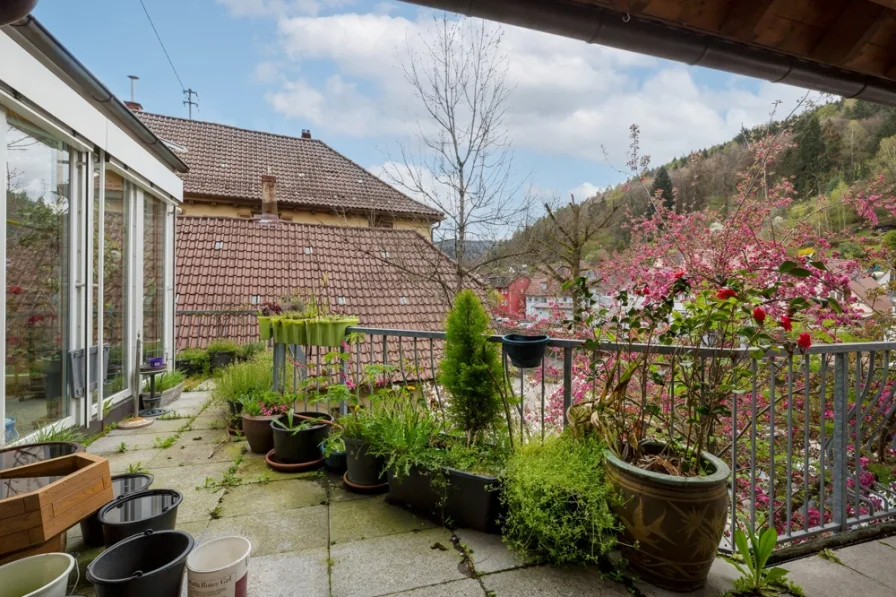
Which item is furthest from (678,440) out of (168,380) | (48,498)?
(168,380)

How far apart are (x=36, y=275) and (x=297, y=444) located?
2144 millimetres

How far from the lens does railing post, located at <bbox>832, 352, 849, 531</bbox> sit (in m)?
2.14

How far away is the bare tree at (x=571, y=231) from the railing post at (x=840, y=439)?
13.0 feet

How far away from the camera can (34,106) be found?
2715mm

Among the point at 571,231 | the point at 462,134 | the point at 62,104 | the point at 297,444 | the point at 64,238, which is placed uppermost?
the point at 462,134

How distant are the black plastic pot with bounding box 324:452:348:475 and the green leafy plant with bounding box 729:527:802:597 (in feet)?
6.75

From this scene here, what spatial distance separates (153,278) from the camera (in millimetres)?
5020

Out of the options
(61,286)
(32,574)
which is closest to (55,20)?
(61,286)

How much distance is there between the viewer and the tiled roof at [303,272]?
24.9 ft

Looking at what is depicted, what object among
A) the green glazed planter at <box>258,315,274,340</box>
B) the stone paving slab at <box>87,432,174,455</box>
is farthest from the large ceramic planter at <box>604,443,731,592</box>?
the stone paving slab at <box>87,432,174,455</box>

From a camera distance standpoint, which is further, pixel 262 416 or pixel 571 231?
pixel 571 231

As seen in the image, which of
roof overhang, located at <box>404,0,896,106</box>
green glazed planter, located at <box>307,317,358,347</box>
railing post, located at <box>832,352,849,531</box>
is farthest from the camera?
green glazed planter, located at <box>307,317,358,347</box>

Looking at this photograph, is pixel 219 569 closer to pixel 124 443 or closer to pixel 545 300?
pixel 124 443

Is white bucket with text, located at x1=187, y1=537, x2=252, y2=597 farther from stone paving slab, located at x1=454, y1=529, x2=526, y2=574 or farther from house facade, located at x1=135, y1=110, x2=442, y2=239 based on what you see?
house facade, located at x1=135, y1=110, x2=442, y2=239
